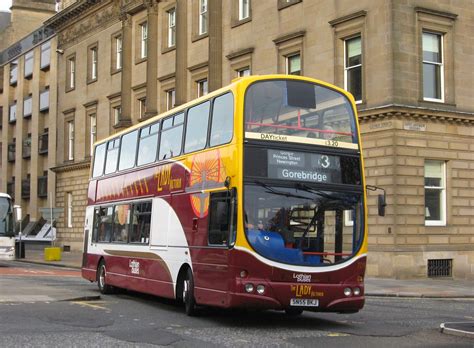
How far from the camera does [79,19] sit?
50.9 meters

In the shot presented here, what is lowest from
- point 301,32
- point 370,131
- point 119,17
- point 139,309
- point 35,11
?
point 139,309

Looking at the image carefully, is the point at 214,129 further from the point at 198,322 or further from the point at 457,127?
the point at 457,127

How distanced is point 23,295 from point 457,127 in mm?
A: 17778

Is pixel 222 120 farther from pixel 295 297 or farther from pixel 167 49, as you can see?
pixel 167 49

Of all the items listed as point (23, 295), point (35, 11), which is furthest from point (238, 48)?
point (35, 11)

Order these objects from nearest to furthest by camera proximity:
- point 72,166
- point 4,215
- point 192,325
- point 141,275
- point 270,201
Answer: point 270,201, point 192,325, point 141,275, point 4,215, point 72,166

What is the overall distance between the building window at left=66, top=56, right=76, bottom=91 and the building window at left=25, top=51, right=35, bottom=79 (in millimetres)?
8314

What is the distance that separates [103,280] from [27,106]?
1775 inches

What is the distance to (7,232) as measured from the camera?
29703 millimetres

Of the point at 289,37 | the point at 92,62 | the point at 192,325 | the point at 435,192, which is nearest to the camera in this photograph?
the point at 192,325

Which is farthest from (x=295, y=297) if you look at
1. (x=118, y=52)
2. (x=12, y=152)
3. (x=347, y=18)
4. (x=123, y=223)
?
(x=12, y=152)

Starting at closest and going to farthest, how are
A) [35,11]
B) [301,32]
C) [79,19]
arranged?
[301,32] < [79,19] < [35,11]

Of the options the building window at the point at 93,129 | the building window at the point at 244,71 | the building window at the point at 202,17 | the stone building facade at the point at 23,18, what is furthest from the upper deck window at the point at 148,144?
the stone building facade at the point at 23,18

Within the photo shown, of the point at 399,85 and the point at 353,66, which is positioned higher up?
the point at 353,66
